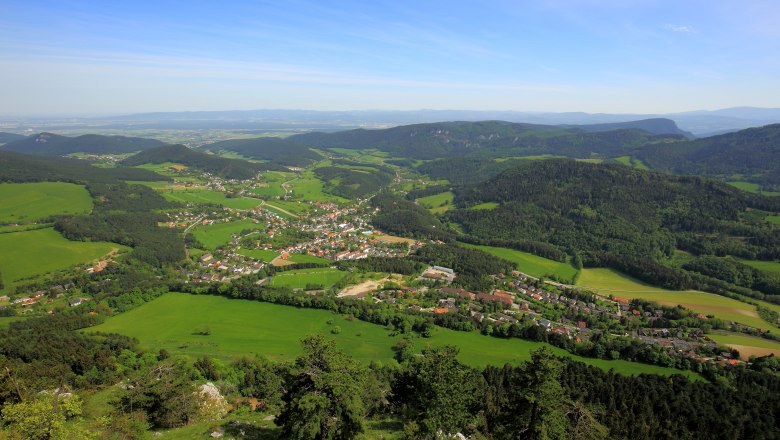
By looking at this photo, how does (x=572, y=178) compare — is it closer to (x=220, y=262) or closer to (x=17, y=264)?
(x=220, y=262)

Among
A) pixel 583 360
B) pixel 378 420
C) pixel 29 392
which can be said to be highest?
pixel 29 392

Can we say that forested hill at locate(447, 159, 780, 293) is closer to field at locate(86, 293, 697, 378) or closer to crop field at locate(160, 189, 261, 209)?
field at locate(86, 293, 697, 378)

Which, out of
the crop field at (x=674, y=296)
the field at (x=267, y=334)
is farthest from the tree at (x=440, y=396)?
the crop field at (x=674, y=296)

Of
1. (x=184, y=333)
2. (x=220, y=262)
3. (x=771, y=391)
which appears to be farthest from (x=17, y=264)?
(x=771, y=391)

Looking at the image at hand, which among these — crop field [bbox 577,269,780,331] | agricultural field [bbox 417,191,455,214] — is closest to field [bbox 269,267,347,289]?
crop field [bbox 577,269,780,331]

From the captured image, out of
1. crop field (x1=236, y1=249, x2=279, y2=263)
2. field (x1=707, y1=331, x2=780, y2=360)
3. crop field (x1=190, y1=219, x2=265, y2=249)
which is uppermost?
crop field (x1=190, y1=219, x2=265, y2=249)
